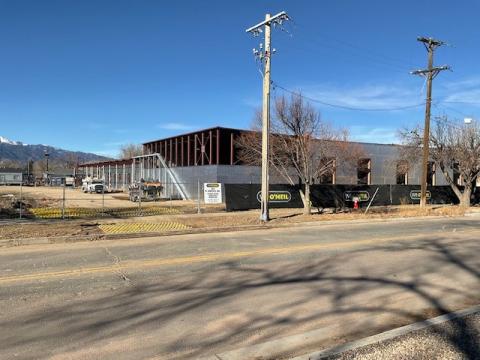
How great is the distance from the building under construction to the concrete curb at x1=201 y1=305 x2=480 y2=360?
2925 centimetres

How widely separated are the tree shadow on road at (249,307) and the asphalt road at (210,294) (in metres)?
0.02

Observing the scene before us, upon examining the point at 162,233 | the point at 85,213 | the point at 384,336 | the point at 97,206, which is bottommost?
the point at 384,336

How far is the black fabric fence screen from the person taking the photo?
2916 centimetres

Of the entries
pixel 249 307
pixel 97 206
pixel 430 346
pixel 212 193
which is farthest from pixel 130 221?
pixel 430 346

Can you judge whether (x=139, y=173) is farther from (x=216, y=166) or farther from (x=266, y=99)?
(x=266, y=99)

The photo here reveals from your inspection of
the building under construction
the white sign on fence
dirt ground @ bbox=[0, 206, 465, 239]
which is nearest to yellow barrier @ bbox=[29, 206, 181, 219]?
dirt ground @ bbox=[0, 206, 465, 239]

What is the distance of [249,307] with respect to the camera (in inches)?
263

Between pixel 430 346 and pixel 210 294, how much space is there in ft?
11.6

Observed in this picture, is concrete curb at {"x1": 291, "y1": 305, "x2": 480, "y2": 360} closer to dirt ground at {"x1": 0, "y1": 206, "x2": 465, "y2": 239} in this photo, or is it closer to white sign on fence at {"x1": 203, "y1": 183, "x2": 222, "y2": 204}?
dirt ground at {"x1": 0, "y1": 206, "x2": 465, "y2": 239}

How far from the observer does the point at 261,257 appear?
36.3 feet

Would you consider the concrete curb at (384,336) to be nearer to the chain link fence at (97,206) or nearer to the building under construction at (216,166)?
the chain link fence at (97,206)

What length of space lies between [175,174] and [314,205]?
66.6 feet

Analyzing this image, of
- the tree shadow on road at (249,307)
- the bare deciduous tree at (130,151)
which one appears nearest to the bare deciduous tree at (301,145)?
the tree shadow on road at (249,307)

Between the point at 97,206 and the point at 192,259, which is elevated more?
the point at 97,206
